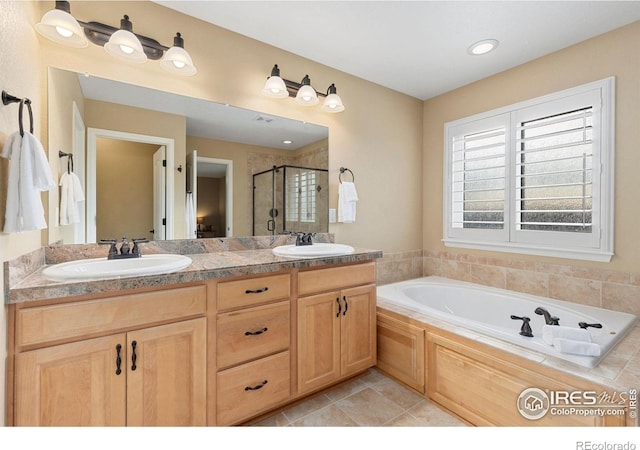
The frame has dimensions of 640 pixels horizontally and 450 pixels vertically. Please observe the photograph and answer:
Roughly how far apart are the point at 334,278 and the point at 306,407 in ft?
2.61

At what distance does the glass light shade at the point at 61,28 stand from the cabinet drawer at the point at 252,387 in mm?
1798

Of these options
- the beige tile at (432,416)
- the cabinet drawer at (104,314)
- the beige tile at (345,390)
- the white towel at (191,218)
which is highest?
the white towel at (191,218)

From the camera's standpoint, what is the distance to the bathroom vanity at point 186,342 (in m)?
1.07

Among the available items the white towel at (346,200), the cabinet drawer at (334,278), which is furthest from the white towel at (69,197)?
the white towel at (346,200)

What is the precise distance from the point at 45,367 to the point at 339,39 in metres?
2.39

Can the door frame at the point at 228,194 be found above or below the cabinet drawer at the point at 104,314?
above

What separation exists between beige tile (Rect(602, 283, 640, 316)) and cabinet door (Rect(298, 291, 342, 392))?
6.10ft

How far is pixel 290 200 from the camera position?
7.45ft

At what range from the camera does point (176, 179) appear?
1.84 m

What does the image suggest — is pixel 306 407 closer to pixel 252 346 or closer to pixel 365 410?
pixel 365 410

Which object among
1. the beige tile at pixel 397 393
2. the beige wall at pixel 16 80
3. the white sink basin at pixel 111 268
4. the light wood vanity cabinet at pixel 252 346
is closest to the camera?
the beige wall at pixel 16 80

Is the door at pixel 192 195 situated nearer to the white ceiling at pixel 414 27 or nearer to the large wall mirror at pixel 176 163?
the large wall mirror at pixel 176 163

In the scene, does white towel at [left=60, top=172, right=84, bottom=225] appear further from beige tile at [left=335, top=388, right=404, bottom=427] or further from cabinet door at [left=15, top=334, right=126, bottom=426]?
beige tile at [left=335, top=388, right=404, bottom=427]

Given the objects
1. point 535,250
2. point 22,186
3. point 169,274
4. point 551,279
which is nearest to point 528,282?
point 551,279
